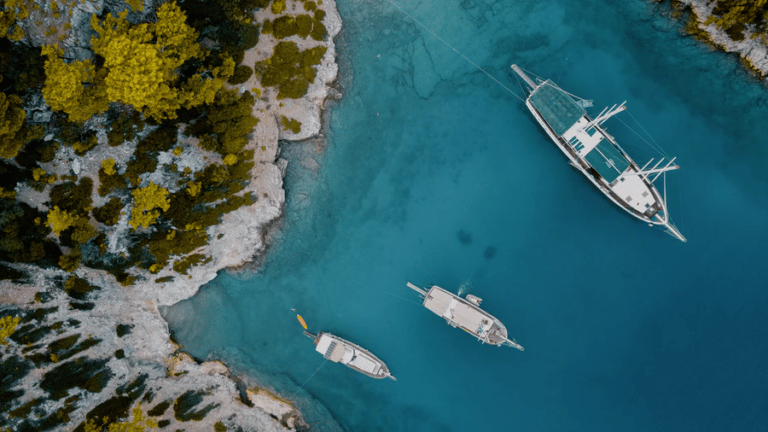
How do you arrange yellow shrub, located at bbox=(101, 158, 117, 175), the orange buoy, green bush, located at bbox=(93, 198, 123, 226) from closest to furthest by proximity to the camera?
yellow shrub, located at bbox=(101, 158, 117, 175) < green bush, located at bbox=(93, 198, 123, 226) < the orange buoy

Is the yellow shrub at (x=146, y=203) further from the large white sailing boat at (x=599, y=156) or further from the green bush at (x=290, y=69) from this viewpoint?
the large white sailing boat at (x=599, y=156)

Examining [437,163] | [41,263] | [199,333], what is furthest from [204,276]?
[437,163]

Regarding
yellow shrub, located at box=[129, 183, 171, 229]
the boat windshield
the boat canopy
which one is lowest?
yellow shrub, located at box=[129, 183, 171, 229]

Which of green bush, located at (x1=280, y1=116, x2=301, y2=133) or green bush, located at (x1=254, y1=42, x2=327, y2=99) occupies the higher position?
green bush, located at (x1=254, y1=42, x2=327, y2=99)

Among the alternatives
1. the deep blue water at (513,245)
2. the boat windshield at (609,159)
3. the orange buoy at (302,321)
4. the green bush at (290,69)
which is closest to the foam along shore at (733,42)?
the deep blue water at (513,245)

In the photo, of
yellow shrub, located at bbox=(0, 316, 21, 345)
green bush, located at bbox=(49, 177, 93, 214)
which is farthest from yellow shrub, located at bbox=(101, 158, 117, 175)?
yellow shrub, located at bbox=(0, 316, 21, 345)

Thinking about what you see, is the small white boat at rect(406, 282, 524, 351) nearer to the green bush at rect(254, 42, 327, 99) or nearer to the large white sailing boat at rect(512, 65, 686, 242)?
the large white sailing boat at rect(512, 65, 686, 242)

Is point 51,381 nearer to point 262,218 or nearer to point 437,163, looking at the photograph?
point 262,218
